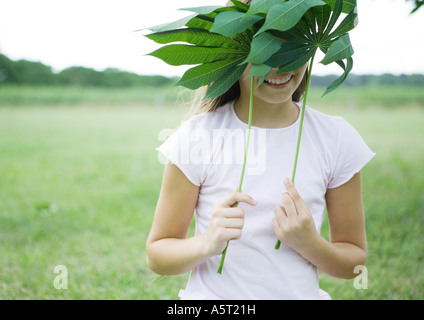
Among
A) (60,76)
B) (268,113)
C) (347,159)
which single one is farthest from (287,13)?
(60,76)

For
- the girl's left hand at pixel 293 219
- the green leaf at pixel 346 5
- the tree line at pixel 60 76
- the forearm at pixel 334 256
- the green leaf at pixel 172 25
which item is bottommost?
the forearm at pixel 334 256

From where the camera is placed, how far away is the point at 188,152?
1268 mm

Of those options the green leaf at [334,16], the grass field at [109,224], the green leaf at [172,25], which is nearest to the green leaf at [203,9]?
the green leaf at [172,25]

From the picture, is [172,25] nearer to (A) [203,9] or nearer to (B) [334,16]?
(A) [203,9]

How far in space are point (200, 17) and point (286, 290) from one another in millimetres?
801

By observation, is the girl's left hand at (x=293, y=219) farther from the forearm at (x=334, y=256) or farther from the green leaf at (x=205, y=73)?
the green leaf at (x=205, y=73)

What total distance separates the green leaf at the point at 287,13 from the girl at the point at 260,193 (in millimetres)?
303

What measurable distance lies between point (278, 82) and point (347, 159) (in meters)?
0.37

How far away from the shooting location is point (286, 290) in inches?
49.0

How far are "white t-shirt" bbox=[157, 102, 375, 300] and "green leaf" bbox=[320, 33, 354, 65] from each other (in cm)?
43

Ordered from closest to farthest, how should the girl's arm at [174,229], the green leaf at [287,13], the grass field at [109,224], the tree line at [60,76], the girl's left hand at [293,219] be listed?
the green leaf at [287,13] < the girl's left hand at [293,219] < the girl's arm at [174,229] < the grass field at [109,224] < the tree line at [60,76]

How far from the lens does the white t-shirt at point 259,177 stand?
4.09 feet
